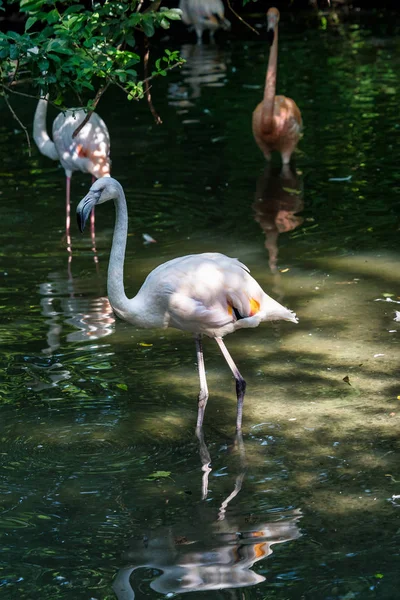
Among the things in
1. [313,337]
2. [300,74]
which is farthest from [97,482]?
[300,74]

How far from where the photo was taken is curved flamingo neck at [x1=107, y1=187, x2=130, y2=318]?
5.10 metres

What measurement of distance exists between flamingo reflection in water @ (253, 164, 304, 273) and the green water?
34 millimetres

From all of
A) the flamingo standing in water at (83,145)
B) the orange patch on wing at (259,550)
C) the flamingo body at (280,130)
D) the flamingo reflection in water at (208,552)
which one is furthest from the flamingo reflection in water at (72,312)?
the flamingo body at (280,130)

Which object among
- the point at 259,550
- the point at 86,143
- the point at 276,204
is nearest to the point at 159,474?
the point at 259,550

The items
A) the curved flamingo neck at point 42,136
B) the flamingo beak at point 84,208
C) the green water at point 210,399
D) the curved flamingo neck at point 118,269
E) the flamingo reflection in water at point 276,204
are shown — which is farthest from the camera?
the curved flamingo neck at point 42,136

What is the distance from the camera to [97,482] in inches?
187

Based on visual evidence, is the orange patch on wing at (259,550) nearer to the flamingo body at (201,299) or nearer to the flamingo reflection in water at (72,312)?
the flamingo body at (201,299)

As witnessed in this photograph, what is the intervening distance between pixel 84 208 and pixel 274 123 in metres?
6.36

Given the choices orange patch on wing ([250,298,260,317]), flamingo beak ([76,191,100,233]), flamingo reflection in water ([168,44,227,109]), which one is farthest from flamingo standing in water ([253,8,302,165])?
flamingo beak ([76,191,100,233])

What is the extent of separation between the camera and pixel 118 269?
5.11 m

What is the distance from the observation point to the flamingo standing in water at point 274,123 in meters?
10.9

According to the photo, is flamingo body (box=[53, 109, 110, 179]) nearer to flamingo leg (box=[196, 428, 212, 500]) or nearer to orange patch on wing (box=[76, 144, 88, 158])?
orange patch on wing (box=[76, 144, 88, 158])

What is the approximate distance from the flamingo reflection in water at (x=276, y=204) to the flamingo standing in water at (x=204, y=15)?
11454 millimetres

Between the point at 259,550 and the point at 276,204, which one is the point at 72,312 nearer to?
the point at 276,204
